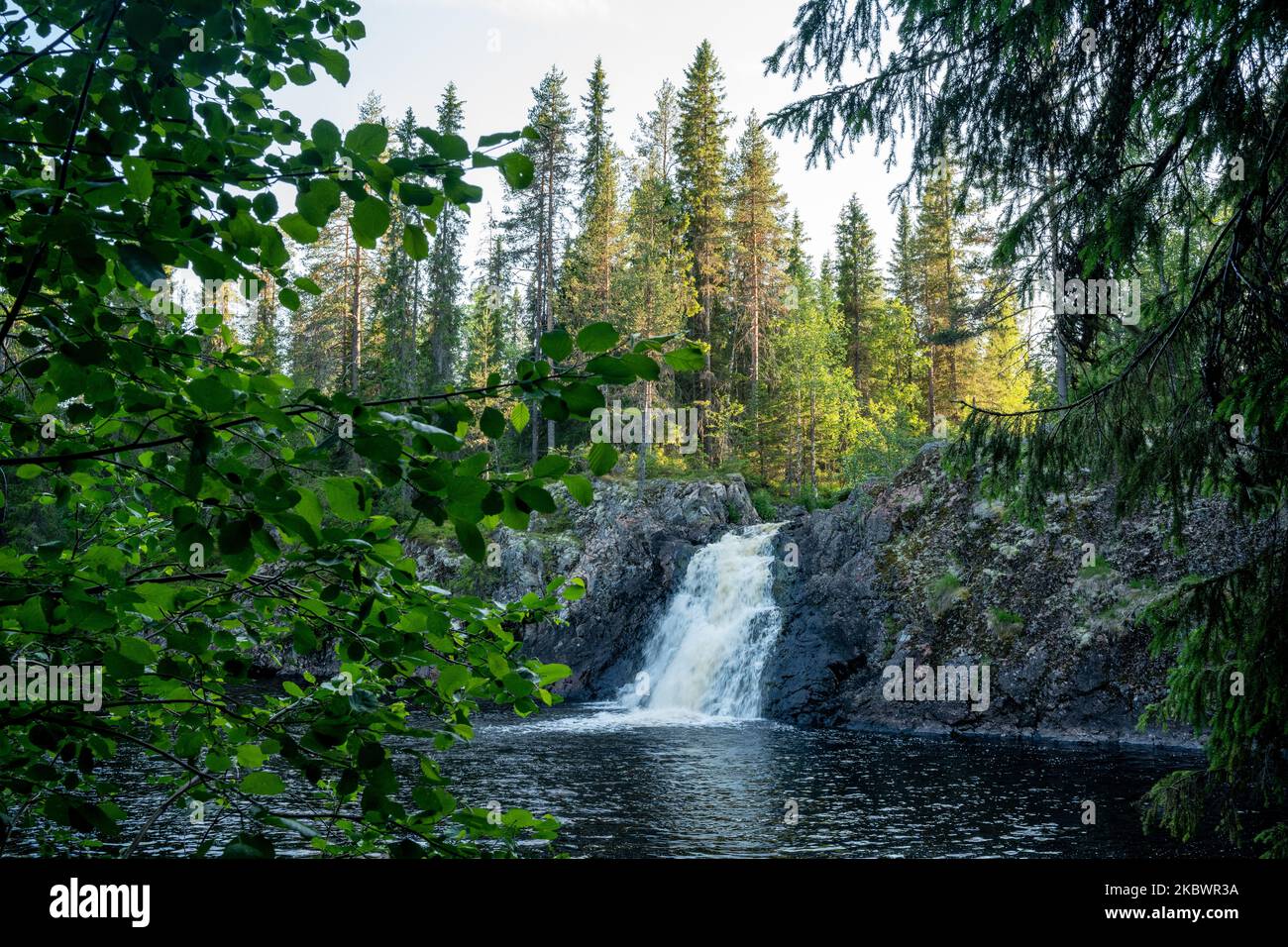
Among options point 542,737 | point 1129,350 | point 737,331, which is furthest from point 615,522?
point 1129,350

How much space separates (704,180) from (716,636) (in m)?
26.8

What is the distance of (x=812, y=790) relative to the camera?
12320 mm

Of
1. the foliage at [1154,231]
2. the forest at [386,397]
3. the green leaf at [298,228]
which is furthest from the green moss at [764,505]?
the green leaf at [298,228]

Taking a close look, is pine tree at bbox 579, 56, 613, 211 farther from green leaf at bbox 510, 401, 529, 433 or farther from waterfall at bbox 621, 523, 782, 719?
green leaf at bbox 510, 401, 529, 433

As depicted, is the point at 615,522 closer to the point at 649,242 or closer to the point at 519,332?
the point at 649,242

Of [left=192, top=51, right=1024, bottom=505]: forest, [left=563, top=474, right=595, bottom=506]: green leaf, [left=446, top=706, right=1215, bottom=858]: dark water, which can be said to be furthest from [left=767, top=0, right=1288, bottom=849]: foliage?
[left=192, top=51, right=1024, bottom=505]: forest

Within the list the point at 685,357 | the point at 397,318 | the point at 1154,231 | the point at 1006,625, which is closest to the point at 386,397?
the point at 685,357

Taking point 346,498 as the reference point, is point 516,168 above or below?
above

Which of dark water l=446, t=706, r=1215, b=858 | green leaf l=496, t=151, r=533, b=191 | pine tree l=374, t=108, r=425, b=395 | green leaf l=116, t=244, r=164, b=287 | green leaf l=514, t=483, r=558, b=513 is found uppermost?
pine tree l=374, t=108, r=425, b=395

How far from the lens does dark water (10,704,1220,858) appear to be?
9.65 m

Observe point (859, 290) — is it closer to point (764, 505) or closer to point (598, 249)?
point (598, 249)

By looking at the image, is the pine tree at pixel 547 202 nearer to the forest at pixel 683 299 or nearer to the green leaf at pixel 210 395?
the forest at pixel 683 299

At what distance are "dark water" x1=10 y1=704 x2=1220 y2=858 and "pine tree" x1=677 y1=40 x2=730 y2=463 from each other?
25.3m
